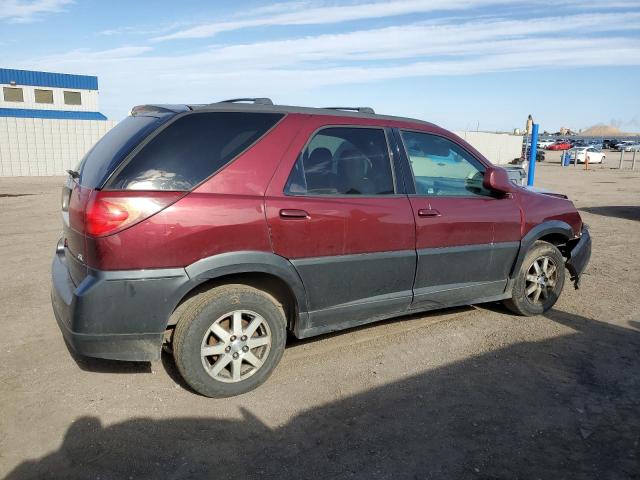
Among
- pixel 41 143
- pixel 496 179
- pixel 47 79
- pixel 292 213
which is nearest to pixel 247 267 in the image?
pixel 292 213

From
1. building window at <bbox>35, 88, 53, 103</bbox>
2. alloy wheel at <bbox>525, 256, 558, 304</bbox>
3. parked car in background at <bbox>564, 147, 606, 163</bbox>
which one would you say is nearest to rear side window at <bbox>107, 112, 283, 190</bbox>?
alloy wheel at <bbox>525, 256, 558, 304</bbox>

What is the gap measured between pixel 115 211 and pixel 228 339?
106 cm

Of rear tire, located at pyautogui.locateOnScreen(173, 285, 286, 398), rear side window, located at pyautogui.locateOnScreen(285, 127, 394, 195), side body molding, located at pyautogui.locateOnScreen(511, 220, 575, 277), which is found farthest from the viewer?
side body molding, located at pyautogui.locateOnScreen(511, 220, 575, 277)

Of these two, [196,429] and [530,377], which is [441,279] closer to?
[530,377]

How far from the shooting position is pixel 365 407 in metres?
3.35

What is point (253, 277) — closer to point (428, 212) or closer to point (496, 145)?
point (428, 212)

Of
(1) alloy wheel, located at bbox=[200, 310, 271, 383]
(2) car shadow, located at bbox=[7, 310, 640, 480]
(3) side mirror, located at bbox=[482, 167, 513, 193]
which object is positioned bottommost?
(2) car shadow, located at bbox=[7, 310, 640, 480]

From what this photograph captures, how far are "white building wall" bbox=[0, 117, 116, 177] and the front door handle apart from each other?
56.8 feet

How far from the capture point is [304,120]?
3.65 meters

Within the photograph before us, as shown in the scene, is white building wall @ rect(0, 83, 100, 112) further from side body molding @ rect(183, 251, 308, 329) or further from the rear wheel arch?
side body molding @ rect(183, 251, 308, 329)

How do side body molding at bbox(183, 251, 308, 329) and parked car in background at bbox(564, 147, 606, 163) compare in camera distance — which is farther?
parked car in background at bbox(564, 147, 606, 163)

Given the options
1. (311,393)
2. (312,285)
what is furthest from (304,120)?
(311,393)

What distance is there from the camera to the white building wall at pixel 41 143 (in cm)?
1730

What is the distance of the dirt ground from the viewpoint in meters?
2.77
